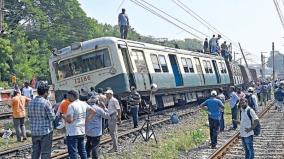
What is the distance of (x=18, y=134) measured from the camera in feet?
→ 48.1

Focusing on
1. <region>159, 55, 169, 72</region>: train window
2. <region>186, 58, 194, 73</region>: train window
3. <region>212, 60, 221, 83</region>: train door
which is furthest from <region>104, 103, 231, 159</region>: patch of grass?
<region>212, 60, 221, 83</region>: train door

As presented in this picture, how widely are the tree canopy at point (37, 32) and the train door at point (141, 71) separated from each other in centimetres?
2246

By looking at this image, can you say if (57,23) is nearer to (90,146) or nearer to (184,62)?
(184,62)

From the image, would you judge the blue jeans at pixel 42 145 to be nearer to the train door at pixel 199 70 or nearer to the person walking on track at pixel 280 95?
the person walking on track at pixel 280 95

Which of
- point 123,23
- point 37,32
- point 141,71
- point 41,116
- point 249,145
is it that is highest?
point 37,32

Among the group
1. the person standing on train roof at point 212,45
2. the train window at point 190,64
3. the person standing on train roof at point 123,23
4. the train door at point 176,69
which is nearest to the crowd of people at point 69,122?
the person standing on train roof at point 123,23

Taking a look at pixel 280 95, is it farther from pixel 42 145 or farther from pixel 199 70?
pixel 42 145

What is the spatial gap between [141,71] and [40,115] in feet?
32.8

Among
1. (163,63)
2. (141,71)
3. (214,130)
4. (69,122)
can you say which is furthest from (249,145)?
(163,63)

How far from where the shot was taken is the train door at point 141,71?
17.9 meters

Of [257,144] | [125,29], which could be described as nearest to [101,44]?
[125,29]

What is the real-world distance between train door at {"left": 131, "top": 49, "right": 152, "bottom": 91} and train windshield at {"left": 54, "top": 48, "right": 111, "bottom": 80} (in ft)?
4.18

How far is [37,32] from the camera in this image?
5969cm

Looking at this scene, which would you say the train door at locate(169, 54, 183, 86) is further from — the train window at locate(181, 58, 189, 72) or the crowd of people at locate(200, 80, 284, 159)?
the crowd of people at locate(200, 80, 284, 159)
